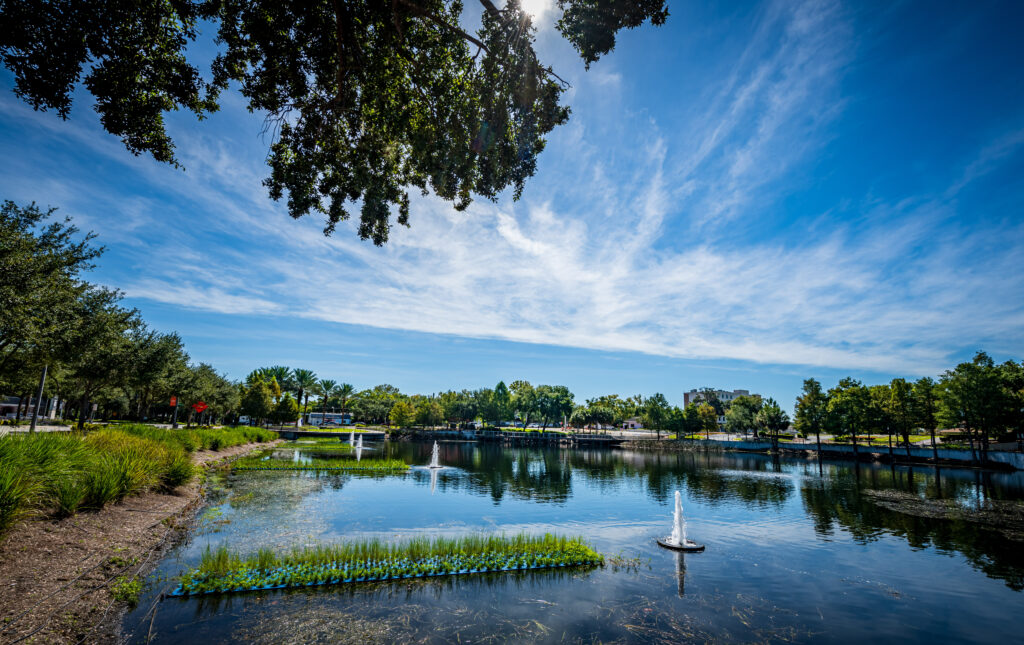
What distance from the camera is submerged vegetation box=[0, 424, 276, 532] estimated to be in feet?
34.9

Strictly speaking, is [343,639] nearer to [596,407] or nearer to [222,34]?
[222,34]

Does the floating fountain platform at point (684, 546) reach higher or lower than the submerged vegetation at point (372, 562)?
lower

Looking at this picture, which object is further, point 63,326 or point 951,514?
point 951,514

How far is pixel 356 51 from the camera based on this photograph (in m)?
10.2

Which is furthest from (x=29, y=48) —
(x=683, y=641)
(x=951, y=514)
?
(x=951, y=514)

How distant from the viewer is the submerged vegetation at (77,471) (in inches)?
418

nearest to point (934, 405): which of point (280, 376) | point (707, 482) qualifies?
point (707, 482)

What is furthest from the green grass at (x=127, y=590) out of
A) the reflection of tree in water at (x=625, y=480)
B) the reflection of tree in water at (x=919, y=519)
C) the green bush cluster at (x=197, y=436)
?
the reflection of tree in water at (x=919, y=519)

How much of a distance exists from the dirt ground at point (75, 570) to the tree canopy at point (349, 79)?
32.4 ft

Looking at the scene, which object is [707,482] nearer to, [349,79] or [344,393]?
[349,79]

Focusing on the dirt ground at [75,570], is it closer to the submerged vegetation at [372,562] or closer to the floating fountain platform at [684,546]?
the submerged vegetation at [372,562]

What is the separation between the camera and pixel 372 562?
14547 mm

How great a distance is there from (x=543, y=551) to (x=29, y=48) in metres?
19.4

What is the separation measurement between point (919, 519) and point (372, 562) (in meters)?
32.5
